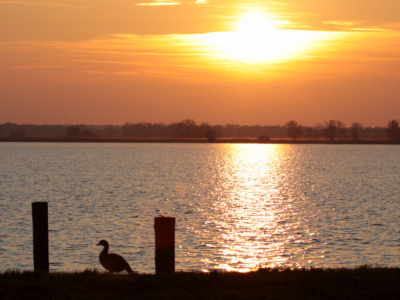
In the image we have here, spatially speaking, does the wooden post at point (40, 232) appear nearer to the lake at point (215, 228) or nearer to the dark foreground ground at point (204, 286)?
the dark foreground ground at point (204, 286)

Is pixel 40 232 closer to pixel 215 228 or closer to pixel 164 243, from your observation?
pixel 164 243

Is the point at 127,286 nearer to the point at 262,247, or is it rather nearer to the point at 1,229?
the point at 262,247

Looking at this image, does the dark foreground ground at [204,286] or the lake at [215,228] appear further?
the lake at [215,228]

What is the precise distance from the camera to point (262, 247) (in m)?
24.8

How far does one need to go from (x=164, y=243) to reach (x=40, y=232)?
3.55 m

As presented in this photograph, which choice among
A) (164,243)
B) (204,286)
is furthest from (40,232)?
(204,286)

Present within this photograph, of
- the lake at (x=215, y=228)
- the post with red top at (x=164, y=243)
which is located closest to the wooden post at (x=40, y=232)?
the post with red top at (x=164, y=243)

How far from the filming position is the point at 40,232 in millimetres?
13664

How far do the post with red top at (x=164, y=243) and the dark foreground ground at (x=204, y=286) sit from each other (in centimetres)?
50

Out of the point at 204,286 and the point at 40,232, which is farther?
the point at 40,232

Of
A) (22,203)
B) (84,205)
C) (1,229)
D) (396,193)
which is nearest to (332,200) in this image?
(396,193)

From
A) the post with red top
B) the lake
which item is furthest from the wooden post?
the lake

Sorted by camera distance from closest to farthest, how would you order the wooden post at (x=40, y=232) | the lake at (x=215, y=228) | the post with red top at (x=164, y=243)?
1. the post with red top at (x=164, y=243)
2. the wooden post at (x=40, y=232)
3. the lake at (x=215, y=228)

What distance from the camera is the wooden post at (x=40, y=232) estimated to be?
44.6ft
